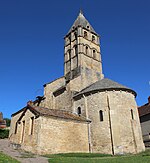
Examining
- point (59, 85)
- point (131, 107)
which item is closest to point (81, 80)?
point (59, 85)

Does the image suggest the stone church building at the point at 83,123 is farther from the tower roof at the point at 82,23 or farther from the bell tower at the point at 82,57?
the tower roof at the point at 82,23

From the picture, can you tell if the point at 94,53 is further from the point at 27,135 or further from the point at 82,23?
the point at 27,135

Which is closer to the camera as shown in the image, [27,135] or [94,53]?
[27,135]

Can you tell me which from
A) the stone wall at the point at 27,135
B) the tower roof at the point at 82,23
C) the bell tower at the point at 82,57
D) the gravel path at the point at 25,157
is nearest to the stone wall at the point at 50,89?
the bell tower at the point at 82,57

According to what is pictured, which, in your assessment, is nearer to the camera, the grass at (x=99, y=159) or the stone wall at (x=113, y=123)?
the grass at (x=99, y=159)

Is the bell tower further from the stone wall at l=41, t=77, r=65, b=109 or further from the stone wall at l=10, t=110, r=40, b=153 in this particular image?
the stone wall at l=10, t=110, r=40, b=153

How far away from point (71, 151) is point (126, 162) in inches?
298

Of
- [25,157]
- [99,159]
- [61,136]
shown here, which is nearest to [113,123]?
[61,136]

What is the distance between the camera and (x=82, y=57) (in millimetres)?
29266

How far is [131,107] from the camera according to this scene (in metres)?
21.4

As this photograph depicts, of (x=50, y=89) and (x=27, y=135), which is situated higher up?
(x=50, y=89)

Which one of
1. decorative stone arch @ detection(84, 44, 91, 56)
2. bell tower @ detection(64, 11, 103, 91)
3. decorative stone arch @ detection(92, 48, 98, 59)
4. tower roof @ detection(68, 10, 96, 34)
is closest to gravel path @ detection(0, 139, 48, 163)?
bell tower @ detection(64, 11, 103, 91)

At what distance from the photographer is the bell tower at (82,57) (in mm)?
27297

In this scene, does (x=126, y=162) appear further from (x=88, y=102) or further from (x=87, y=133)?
(x=88, y=102)
